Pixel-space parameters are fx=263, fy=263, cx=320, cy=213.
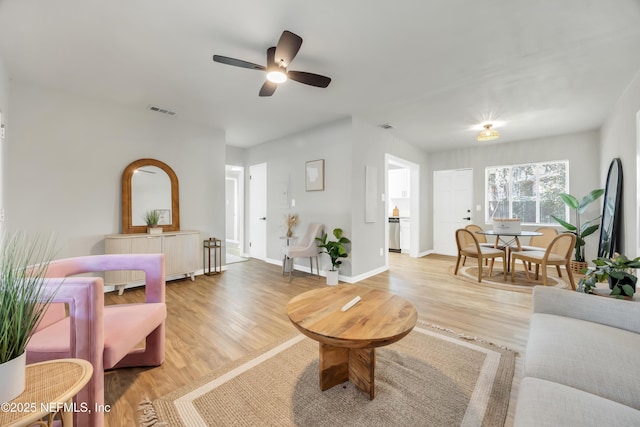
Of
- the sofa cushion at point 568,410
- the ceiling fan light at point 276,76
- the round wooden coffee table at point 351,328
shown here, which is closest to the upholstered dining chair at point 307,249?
the round wooden coffee table at point 351,328

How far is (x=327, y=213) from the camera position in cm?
435

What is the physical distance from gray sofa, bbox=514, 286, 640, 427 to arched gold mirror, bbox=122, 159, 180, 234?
4434 mm

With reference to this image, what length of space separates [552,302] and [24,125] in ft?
17.2

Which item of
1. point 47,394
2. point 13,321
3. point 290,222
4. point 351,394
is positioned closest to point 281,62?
point 13,321

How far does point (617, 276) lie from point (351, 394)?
5.78ft

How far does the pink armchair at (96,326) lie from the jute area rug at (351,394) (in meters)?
0.37

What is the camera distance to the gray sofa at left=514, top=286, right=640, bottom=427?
2.77ft

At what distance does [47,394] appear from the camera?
0.85m

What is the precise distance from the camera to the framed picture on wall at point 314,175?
14.4 ft

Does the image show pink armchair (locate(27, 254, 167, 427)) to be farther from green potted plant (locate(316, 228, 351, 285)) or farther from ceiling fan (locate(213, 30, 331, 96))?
green potted plant (locate(316, 228, 351, 285))

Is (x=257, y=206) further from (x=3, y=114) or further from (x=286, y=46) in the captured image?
(x=286, y=46)

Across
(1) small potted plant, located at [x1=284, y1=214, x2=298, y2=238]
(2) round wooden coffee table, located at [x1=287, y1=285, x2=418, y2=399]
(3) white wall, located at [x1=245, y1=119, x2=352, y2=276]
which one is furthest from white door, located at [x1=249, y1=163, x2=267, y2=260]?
(2) round wooden coffee table, located at [x1=287, y1=285, x2=418, y2=399]

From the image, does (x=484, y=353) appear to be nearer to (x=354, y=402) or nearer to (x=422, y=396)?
(x=422, y=396)

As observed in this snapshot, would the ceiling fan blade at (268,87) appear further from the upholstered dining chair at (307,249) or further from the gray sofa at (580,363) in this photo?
the gray sofa at (580,363)
